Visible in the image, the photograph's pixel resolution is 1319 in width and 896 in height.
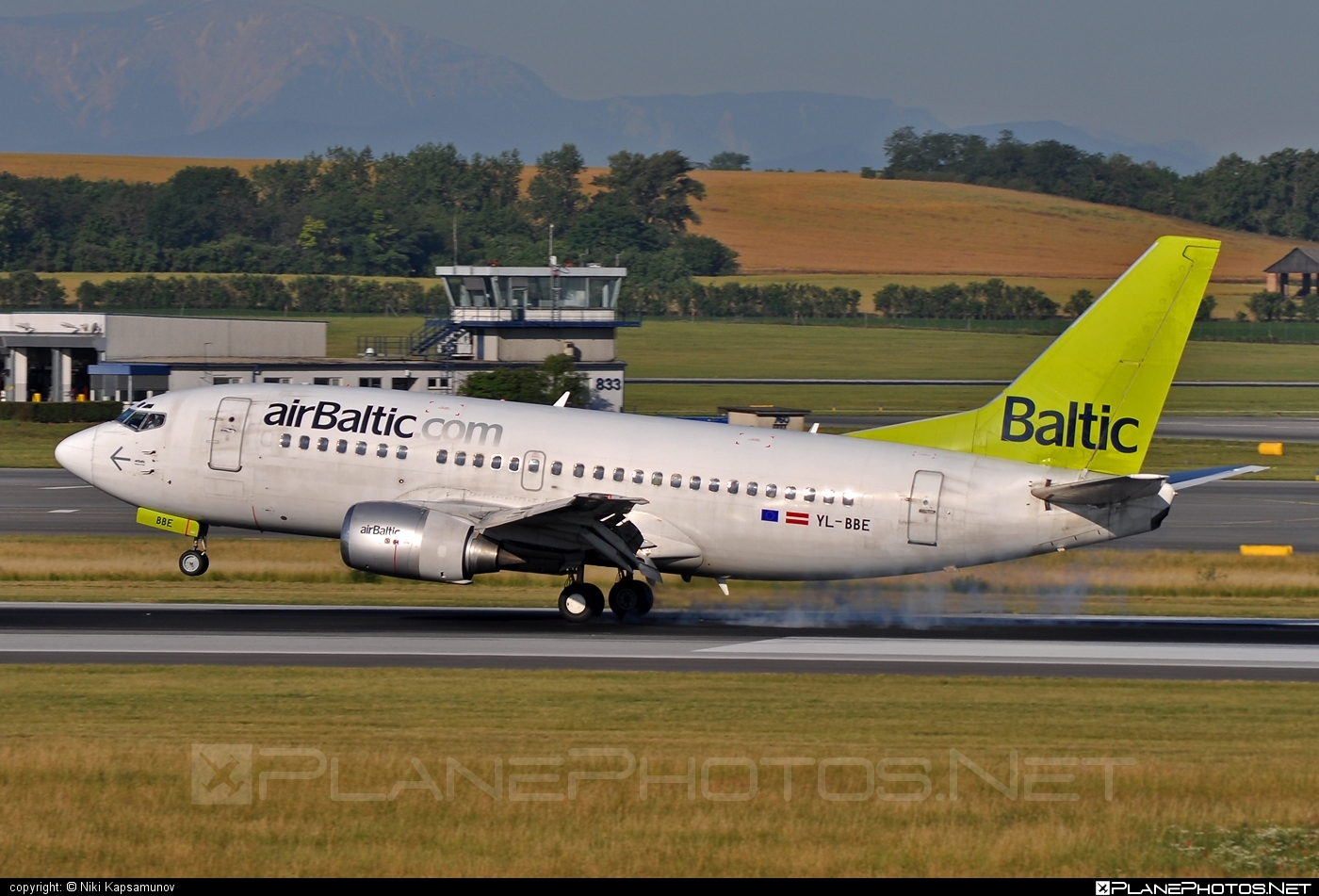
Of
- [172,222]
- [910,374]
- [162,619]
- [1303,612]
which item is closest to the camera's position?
[162,619]

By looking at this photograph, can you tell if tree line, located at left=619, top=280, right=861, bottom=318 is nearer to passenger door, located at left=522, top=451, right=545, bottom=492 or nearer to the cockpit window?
the cockpit window

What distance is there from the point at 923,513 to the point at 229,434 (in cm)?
1485

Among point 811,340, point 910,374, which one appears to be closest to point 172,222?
point 811,340

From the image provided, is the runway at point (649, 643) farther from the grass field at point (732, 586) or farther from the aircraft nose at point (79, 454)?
the aircraft nose at point (79, 454)

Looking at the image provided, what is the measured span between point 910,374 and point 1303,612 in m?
98.5

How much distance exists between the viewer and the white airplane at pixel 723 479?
30.1 m

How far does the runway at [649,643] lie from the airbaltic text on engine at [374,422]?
158 inches

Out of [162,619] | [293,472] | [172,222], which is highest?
[172,222]

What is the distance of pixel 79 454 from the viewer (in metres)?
34.3

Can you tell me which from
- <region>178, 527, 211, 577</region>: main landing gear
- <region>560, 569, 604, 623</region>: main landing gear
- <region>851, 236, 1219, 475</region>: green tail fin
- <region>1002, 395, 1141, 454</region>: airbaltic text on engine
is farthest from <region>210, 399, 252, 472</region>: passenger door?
<region>1002, 395, 1141, 454</region>: airbaltic text on engine

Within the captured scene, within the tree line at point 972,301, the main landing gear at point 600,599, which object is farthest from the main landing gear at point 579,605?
the tree line at point 972,301

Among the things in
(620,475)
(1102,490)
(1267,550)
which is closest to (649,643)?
(620,475)

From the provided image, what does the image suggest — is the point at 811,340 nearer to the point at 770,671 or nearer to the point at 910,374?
the point at 910,374
